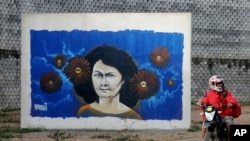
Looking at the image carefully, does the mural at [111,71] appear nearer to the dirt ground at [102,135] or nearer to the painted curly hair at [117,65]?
the painted curly hair at [117,65]

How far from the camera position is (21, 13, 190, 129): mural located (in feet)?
42.6

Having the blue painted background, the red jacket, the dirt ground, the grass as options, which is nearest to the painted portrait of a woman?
the blue painted background

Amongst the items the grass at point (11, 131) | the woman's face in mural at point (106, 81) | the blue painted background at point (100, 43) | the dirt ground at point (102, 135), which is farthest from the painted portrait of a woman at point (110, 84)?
the grass at point (11, 131)

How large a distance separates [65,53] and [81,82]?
851 mm

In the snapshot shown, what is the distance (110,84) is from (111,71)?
33 cm

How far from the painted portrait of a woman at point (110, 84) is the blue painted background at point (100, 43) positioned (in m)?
0.17

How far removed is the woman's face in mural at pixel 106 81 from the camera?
13023 millimetres

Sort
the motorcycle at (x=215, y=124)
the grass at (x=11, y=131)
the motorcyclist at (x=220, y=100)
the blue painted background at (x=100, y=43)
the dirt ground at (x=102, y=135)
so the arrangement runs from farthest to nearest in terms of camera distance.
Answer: the blue painted background at (x=100, y=43) < the grass at (x=11, y=131) < the dirt ground at (x=102, y=135) < the motorcyclist at (x=220, y=100) < the motorcycle at (x=215, y=124)

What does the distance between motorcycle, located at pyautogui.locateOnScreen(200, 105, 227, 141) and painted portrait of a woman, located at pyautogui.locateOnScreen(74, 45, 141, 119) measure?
496cm

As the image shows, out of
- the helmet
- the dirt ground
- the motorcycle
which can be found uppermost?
the helmet

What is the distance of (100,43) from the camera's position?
42.8 ft

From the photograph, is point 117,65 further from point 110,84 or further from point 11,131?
point 11,131

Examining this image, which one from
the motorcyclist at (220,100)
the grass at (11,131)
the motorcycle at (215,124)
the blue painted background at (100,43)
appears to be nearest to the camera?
the motorcycle at (215,124)

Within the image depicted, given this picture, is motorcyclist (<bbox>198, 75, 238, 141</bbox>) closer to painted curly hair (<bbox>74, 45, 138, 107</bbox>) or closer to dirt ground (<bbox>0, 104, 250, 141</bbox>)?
dirt ground (<bbox>0, 104, 250, 141</bbox>)
